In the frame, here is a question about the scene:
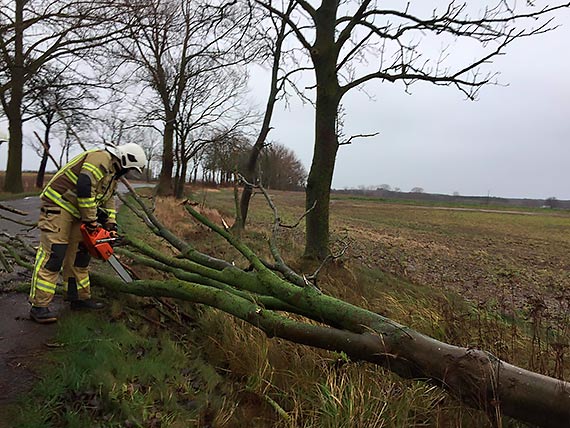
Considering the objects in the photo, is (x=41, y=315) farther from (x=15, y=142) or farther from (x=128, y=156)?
(x=15, y=142)

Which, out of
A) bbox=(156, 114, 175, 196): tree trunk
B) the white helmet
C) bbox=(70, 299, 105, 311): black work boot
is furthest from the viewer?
bbox=(156, 114, 175, 196): tree trunk

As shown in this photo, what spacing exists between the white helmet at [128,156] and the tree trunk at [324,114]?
3.96 meters

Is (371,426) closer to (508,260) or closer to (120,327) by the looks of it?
(120,327)

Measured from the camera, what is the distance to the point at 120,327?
4.51 metres

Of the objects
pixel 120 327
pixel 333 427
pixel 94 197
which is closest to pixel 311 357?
pixel 333 427

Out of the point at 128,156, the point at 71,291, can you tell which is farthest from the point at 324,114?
the point at 71,291

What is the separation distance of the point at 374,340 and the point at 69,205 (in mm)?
3123

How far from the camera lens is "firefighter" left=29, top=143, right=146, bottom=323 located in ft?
14.0

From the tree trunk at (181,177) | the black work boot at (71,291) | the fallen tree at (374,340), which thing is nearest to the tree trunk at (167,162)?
the tree trunk at (181,177)

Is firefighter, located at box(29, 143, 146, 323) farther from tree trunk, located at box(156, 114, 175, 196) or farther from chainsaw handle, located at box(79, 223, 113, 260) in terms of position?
tree trunk, located at box(156, 114, 175, 196)

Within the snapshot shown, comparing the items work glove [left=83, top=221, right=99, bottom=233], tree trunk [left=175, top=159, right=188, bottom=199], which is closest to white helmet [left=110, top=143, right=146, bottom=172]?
work glove [left=83, top=221, right=99, bottom=233]

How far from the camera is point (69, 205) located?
14.4 feet

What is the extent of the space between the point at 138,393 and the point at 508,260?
14813 millimetres

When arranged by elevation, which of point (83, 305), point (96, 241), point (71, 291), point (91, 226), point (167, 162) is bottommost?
point (83, 305)
